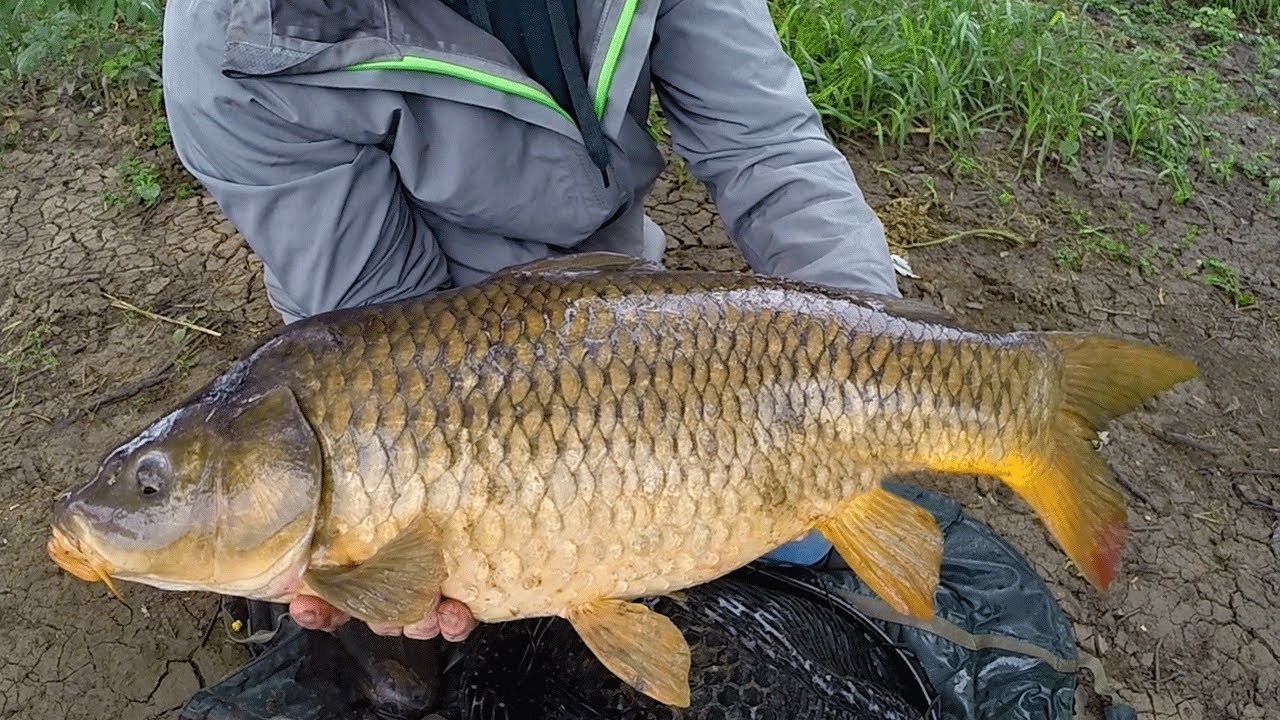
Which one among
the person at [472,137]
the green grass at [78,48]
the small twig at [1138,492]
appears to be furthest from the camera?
the green grass at [78,48]

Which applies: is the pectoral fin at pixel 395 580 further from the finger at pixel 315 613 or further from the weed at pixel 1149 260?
the weed at pixel 1149 260

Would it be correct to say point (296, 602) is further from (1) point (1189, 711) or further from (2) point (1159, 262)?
(2) point (1159, 262)

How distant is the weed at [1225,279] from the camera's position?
2.66 metres

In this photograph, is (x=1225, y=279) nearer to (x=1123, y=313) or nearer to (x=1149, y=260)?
(x=1149, y=260)

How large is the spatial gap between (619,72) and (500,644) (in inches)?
34.9

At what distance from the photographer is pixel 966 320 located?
2.24m

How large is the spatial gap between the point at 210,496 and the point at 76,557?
0.19 meters

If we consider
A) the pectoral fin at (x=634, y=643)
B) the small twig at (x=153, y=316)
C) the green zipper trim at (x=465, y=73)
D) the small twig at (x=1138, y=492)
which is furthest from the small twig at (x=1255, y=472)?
the small twig at (x=153, y=316)

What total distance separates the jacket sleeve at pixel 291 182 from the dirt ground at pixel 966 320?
0.72 m

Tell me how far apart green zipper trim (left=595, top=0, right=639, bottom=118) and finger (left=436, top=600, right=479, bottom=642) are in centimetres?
76

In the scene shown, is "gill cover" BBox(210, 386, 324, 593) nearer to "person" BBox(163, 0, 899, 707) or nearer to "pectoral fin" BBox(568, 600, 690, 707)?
"person" BBox(163, 0, 899, 707)

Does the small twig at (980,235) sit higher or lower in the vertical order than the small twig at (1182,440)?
higher

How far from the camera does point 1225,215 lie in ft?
9.79

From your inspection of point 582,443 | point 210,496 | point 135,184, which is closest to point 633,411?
point 582,443
